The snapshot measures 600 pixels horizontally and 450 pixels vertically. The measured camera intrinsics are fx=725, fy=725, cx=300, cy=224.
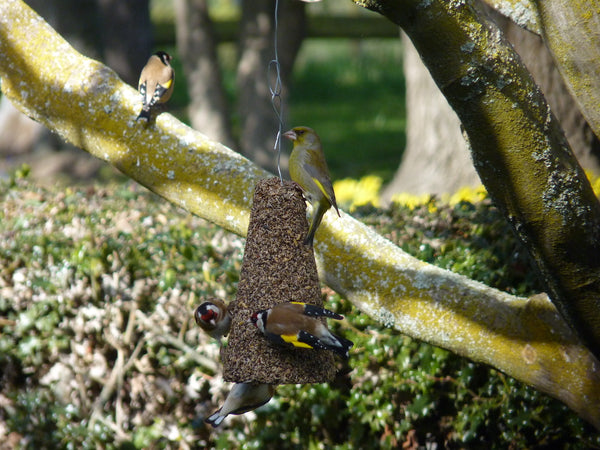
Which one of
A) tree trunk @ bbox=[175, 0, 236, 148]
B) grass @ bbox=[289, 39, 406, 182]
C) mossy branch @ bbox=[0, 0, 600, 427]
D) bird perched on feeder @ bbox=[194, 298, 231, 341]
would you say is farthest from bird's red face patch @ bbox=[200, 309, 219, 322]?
grass @ bbox=[289, 39, 406, 182]

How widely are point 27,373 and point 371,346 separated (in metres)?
2.21

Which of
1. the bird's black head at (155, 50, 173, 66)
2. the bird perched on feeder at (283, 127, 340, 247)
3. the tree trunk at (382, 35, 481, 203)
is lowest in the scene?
the bird perched on feeder at (283, 127, 340, 247)

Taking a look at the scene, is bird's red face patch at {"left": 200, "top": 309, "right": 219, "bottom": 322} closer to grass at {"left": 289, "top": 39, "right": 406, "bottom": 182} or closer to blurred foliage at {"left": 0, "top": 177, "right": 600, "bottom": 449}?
blurred foliage at {"left": 0, "top": 177, "right": 600, "bottom": 449}

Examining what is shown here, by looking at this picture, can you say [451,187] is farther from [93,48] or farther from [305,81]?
[305,81]

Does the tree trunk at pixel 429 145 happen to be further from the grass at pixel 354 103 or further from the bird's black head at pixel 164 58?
the bird's black head at pixel 164 58

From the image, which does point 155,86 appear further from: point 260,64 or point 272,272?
point 260,64

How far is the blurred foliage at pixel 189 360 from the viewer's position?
12.4 feet

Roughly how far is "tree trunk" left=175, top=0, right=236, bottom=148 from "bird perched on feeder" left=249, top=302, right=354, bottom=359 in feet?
30.1

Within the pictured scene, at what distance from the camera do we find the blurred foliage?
3.77m

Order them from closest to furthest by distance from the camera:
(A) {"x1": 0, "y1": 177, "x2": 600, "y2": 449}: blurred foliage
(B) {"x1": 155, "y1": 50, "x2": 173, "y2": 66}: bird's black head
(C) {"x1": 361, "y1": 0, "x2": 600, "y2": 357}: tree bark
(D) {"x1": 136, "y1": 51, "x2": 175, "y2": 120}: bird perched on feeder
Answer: (C) {"x1": 361, "y1": 0, "x2": 600, "y2": 357}: tree bark → (D) {"x1": 136, "y1": 51, "x2": 175, "y2": 120}: bird perched on feeder → (B) {"x1": 155, "y1": 50, "x2": 173, "y2": 66}: bird's black head → (A) {"x1": 0, "y1": 177, "x2": 600, "y2": 449}: blurred foliage

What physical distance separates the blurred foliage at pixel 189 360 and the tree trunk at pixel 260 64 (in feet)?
21.4

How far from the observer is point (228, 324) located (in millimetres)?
2748

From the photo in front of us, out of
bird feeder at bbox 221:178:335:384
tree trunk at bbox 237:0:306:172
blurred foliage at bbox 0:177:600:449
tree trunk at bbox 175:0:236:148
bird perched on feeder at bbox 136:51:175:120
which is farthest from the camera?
tree trunk at bbox 175:0:236:148

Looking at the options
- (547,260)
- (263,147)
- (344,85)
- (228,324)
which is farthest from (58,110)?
(344,85)
